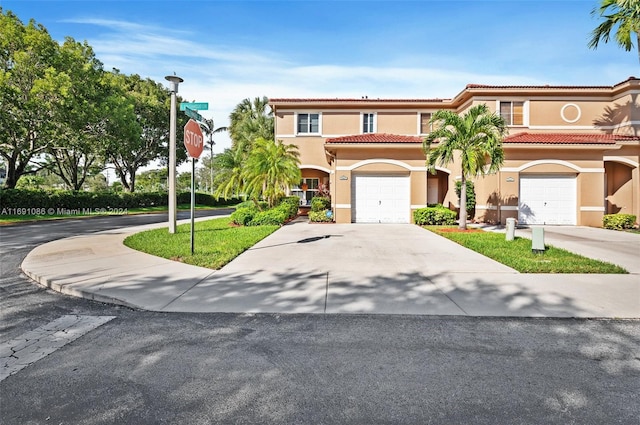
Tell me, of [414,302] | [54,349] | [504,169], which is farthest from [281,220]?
[54,349]

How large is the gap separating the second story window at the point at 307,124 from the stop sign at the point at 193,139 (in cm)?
1474

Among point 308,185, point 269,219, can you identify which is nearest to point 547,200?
point 269,219

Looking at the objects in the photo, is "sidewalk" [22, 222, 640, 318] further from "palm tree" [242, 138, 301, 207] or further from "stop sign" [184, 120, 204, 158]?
"palm tree" [242, 138, 301, 207]

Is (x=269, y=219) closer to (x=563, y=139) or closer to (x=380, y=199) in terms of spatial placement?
(x=380, y=199)

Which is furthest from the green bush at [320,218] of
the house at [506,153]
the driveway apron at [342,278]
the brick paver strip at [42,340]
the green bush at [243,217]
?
the brick paver strip at [42,340]

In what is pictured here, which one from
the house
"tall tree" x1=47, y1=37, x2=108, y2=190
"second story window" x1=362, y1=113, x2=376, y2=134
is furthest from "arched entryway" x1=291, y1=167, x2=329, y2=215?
"tall tree" x1=47, y1=37, x2=108, y2=190

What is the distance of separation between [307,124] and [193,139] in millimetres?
15387

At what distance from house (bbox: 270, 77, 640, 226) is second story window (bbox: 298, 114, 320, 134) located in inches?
2.5

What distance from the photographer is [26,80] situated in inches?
818

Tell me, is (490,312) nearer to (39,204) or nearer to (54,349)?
(54,349)

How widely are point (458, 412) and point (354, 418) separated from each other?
80 cm

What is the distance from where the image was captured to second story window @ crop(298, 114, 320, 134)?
2334 cm

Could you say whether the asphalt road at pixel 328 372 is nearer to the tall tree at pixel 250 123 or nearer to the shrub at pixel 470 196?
the shrub at pixel 470 196

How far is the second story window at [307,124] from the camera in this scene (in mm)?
23344
